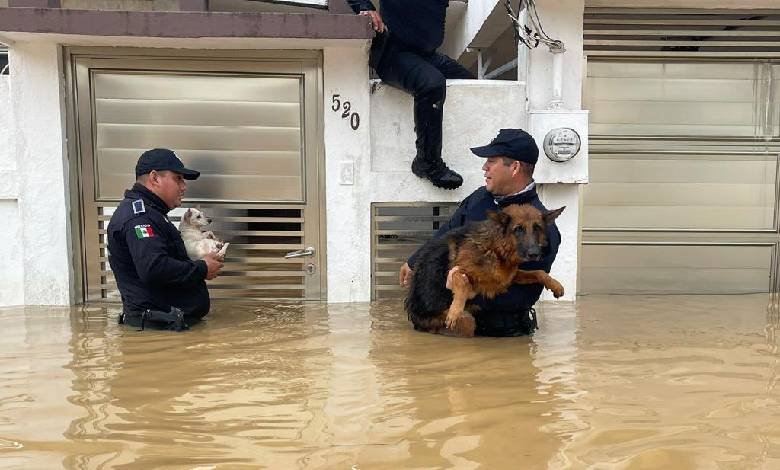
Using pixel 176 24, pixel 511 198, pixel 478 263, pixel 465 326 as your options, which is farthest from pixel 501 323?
pixel 176 24

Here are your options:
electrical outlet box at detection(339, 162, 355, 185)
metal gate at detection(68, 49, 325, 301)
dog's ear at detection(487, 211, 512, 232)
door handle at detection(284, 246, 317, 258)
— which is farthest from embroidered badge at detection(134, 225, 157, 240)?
dog's ear at detection(487, 211, 512, 232)

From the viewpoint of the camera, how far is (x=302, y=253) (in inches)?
240

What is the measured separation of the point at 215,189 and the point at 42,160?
5.45 ft

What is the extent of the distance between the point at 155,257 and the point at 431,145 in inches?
109

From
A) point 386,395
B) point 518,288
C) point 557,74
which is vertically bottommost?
point 386,395

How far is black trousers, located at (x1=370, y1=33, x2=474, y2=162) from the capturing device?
5.61 meters

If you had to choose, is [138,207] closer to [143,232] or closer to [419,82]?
[143,232]

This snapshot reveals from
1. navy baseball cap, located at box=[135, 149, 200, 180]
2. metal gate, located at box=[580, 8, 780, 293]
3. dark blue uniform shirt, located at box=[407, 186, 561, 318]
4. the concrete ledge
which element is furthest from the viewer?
metal gate, located at box=[580, 8, 780, 293]

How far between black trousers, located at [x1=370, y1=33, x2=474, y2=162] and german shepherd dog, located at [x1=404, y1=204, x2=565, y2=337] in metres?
1.54

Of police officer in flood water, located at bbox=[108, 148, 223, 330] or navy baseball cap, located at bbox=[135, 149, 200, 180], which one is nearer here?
police officer in flood water, located at bbox=[108, 148, 223, 330]

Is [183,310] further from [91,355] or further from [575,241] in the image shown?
[575,241]

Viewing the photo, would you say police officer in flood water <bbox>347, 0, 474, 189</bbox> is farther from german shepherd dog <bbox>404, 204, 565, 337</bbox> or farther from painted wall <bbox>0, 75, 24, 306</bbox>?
painted wall <bbox>0, 75, 24, 306</bbox>

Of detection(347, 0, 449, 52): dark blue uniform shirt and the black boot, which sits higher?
detection(347, 0, 449, 52): dark blue uniform shirt

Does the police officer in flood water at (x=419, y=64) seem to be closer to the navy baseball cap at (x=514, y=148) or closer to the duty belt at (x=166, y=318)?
the navy baseball cap at (x=514, y=148)
